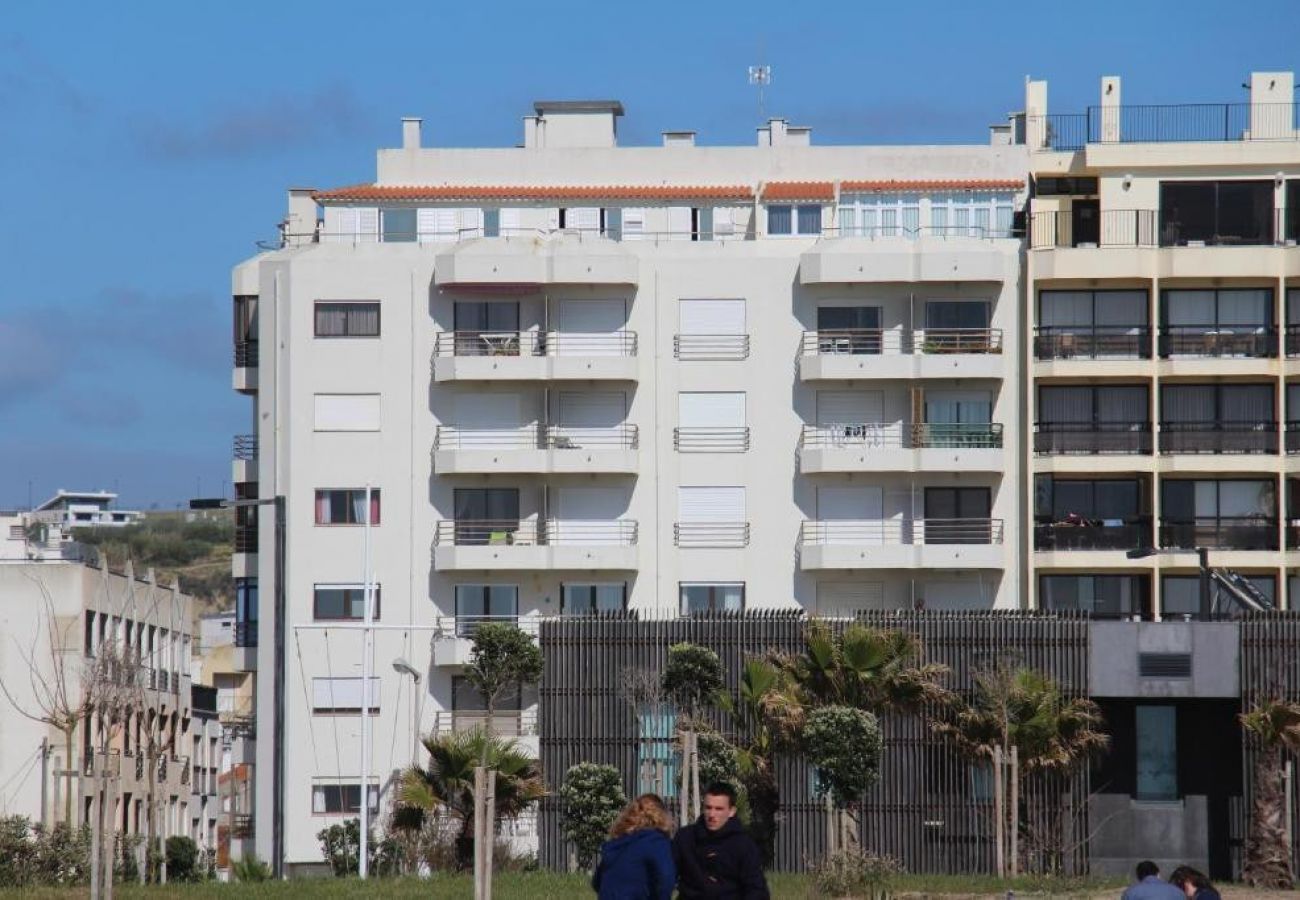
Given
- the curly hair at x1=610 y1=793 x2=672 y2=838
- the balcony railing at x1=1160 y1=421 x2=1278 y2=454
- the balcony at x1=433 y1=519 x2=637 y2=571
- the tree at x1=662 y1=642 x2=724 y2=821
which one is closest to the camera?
the curly hair at x1=610 y1=793 x2=672 y2=838

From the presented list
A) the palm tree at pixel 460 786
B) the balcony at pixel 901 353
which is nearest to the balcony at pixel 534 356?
the balcony at pixel 901 353

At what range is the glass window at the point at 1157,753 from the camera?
2003 inches

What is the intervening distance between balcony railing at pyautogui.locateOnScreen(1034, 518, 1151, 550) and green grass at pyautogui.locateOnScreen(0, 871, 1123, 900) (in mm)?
25432

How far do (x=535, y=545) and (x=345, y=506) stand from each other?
5.04 meters

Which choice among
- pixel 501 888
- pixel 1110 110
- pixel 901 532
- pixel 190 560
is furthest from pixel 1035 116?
pixel 190 560

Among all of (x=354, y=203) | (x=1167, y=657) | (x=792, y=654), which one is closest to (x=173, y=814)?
(x=354, y=203)

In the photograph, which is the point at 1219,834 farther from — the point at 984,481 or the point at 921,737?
the point at 984,481

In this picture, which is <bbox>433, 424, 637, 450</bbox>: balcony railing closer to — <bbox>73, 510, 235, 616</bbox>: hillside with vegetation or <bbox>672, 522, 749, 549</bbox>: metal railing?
<bbox>672, 522, 749, 549</bbox>: metal railing

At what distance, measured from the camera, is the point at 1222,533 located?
214 feet

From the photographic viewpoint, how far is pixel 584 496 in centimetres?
6588

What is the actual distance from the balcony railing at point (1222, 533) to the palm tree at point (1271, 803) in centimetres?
1793

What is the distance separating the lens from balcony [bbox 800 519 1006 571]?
64.3 m

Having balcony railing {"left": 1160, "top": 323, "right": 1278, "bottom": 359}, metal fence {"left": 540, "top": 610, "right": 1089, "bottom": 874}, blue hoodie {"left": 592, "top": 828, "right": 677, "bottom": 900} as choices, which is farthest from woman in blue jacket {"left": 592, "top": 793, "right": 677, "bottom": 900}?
balcony railing {"left": 1160, "top": 323, "right": 1278, "bottom": 359}

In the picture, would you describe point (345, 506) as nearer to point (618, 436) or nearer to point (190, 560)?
point (618, 436)
